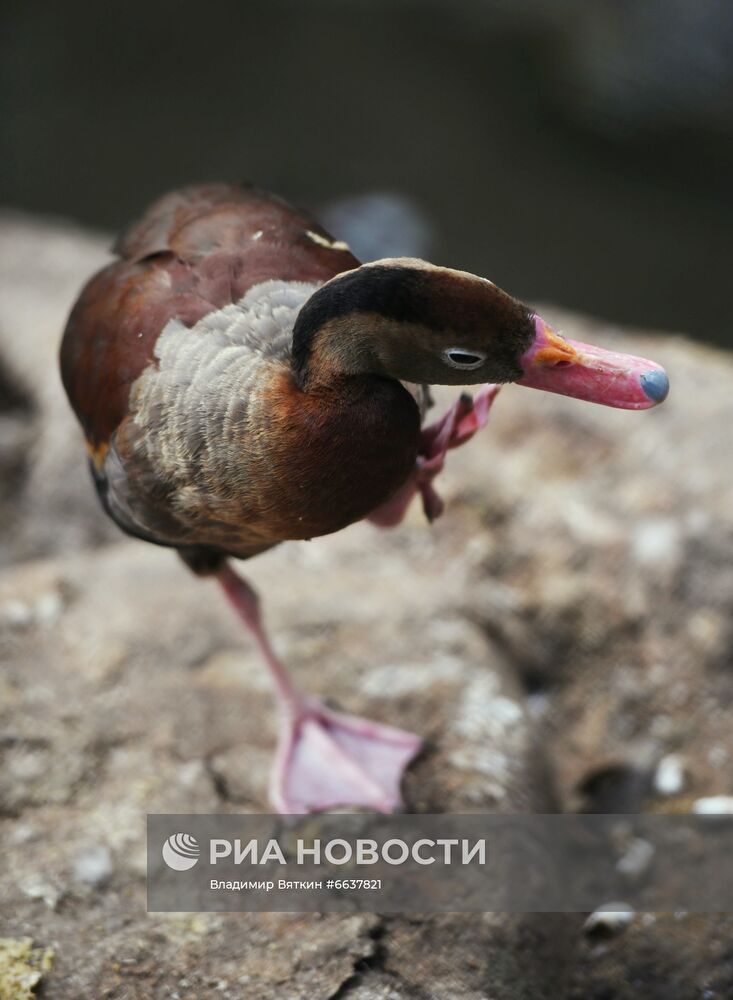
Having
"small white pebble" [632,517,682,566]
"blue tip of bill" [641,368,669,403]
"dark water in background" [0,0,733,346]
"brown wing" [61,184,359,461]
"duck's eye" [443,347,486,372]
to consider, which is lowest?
"small white pebble" [632,517,682,566]

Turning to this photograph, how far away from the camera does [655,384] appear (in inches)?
89.7

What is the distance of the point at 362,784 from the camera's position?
3.18 metres

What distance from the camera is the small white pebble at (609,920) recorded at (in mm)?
3070

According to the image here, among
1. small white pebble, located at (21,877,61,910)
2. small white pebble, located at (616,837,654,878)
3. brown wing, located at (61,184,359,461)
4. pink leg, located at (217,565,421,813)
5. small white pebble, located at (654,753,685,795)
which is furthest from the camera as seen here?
small white pebble, located at (654,753,685,795)

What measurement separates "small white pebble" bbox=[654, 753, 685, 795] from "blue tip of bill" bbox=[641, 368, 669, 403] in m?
1.75

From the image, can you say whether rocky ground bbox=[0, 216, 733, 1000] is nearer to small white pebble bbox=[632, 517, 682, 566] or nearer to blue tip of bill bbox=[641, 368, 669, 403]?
small white pebble bbox=[632, 517, 682, 566]

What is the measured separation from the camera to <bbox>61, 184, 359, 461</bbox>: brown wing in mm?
2664

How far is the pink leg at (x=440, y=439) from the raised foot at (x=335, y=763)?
2.54ft

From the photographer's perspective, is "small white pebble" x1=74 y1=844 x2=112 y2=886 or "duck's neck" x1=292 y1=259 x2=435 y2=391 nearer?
"duck's neck" x1=292 y1=259 x2=435 y2=391

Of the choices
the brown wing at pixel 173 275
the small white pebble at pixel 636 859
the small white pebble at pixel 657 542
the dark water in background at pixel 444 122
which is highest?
the dark water in background at pixel 444 122

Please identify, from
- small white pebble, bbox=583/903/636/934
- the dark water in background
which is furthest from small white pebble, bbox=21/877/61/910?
the dark water in background

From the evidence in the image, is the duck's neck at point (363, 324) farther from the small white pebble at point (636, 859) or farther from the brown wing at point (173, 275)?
the small white pebble at point (636, 859)

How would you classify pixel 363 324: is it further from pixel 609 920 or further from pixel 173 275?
pixel 609 920

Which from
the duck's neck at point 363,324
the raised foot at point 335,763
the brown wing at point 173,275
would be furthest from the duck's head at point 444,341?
the raised foot at point 335,763
